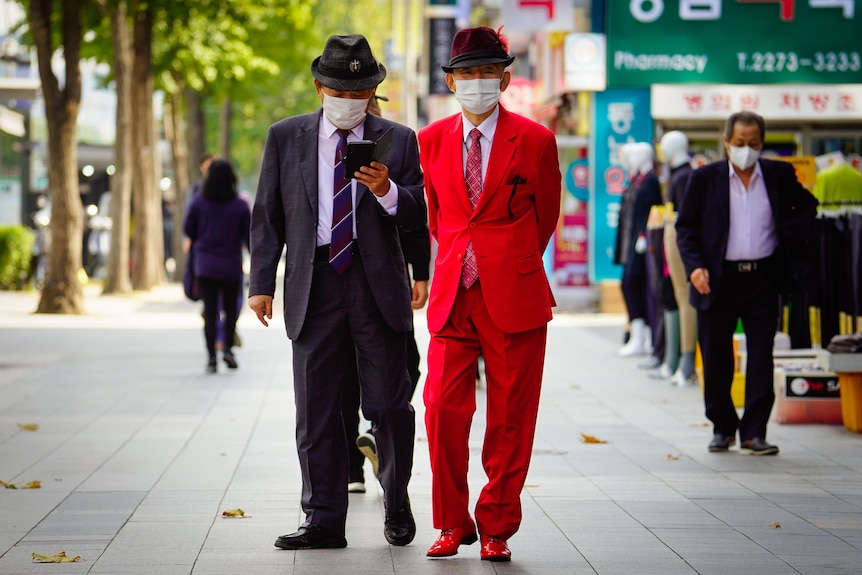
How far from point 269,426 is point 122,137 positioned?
1678 cm

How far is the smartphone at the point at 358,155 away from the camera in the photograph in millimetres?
5797

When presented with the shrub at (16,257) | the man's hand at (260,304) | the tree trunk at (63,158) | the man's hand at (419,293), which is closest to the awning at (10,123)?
the tree trunk at (63,158)

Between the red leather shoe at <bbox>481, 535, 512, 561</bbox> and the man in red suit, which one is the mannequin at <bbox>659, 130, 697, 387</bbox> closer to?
the man in red suit

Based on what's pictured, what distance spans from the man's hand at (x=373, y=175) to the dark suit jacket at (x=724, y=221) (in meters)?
3.42

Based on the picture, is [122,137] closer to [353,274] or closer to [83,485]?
[83,485]

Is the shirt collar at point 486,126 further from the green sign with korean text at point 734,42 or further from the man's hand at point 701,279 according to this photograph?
the green sign with korean text at point 734,42

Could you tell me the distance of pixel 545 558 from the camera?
605 cm

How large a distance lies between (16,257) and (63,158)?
24.7 feet

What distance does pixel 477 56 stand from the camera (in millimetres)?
5930

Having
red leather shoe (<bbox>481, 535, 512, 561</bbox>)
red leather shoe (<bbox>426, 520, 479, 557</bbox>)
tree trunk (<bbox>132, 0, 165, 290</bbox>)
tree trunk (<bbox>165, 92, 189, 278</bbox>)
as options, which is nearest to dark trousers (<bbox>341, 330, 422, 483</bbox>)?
red leather shoe (<bbox>426, 520, 479, 557</bbox>)

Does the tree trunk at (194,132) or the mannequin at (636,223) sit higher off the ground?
the tree trunk at (194,132)

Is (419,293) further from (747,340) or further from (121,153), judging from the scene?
(121,153)

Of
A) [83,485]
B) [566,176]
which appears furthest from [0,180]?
[83,485]

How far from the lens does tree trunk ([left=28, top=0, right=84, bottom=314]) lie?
70.8 ft
